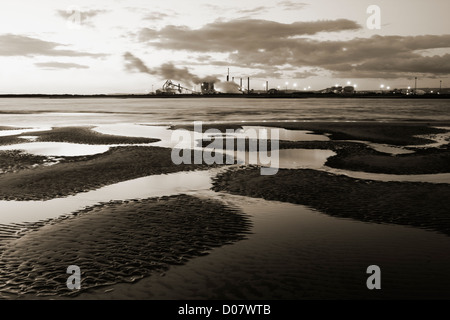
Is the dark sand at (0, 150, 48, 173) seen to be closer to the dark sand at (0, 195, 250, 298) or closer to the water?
the dark sand at (0, 195, 250, 298)

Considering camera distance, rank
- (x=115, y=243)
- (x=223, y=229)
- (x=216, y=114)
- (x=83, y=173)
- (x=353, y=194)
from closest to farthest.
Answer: (x=115, y=243) < (x=223, y=229) < (x=353, y=194) < (x=83, y=173) < (x=216, y=114)

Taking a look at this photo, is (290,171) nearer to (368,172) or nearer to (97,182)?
(368,172)

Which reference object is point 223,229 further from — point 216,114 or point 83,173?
point 216,114

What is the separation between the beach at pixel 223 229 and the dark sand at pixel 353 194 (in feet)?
0.13

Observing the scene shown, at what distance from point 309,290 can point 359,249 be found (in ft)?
6.66

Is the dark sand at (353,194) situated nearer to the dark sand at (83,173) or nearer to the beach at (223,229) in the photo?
the beach at (223,229)

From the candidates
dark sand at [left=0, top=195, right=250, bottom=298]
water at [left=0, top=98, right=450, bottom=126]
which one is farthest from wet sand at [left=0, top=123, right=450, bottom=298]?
water at [left=0, top=98, right=450, bottom=126]

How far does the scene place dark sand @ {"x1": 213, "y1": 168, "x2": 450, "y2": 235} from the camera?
9633 mm

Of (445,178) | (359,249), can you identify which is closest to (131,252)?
(359,249)

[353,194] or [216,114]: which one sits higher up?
[216,114]

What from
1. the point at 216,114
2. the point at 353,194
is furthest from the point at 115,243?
the point at 216,114

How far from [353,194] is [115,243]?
7213 millimetres

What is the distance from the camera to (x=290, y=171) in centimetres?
1524

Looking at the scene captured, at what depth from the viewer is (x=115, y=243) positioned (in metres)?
7.84
